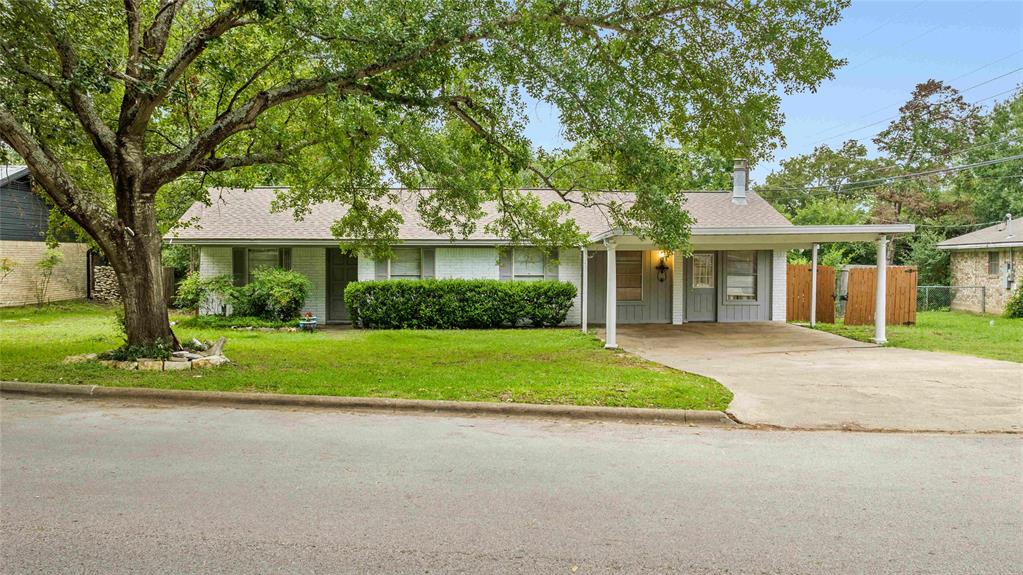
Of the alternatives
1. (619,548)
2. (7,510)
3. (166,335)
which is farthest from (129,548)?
(166,335)

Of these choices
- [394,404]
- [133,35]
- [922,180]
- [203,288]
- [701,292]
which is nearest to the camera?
[394,404]

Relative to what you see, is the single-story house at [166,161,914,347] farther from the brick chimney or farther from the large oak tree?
the large oak tree

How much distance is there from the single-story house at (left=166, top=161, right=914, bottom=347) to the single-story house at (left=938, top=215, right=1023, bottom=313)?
10.7 metres

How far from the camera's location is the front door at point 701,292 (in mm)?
18031

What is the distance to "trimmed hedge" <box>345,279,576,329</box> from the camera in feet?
53.4

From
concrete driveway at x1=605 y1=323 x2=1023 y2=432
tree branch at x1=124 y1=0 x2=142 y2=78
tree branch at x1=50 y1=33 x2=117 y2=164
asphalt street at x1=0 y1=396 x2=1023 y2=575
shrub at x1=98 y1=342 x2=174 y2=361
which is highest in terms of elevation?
tree branch at x1=124 y1=0 x2=142 y2=78

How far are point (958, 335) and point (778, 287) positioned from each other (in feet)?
14.7

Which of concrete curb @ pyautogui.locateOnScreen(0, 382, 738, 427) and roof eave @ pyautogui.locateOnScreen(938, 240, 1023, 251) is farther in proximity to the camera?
roof eave @ pyautogui.locateOnScreen(938, 240, 1023, 251)

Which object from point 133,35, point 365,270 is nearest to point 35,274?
point 365,270

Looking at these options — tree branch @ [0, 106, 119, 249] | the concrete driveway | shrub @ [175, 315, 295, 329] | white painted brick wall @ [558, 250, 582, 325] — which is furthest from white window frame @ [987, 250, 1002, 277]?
tree branch @ [0, 106, 119, 249]

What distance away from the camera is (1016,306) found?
2077cm

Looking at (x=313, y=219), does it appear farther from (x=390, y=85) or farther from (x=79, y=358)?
(x=390, y=85)

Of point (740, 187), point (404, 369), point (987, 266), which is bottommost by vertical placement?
point (404, 369)

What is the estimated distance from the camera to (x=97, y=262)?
78.6 feet
